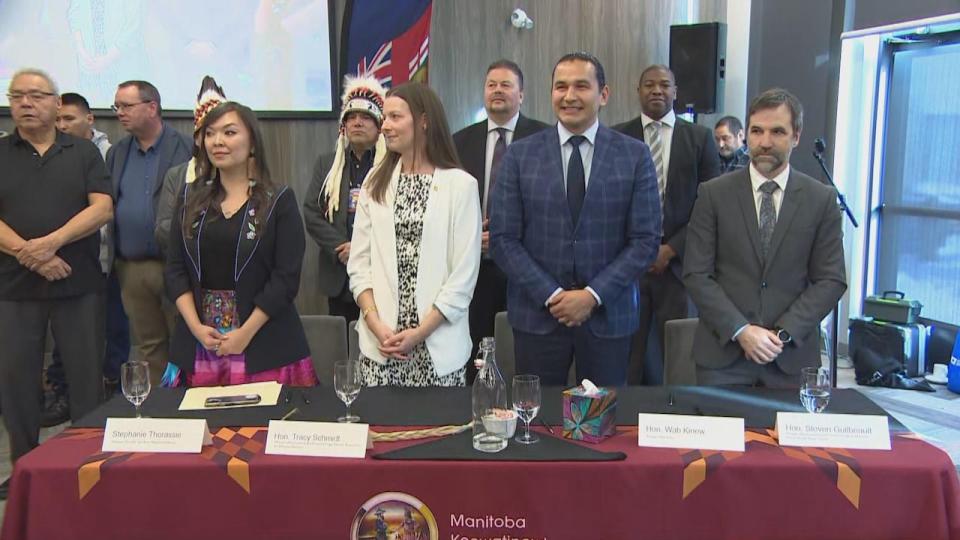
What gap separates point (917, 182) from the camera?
16.6 feet

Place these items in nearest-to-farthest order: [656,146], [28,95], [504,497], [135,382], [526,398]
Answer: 1. [504,497]
2. [526,398]
3. [135,382]
4. [28,95]
5. [656,146]

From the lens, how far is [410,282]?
2270 mm

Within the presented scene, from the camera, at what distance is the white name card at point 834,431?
1.64m

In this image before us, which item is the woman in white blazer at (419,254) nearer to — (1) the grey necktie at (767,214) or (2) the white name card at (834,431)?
(1) the grey necktie at (767,214)

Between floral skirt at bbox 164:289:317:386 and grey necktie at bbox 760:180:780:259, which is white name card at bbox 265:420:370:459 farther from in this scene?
grey necktie at bbox 760:180:780:259

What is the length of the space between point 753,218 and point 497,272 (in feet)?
4.36

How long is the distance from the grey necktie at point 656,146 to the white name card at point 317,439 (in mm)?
2183

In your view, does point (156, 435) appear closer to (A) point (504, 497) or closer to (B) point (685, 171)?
(A) point (504, 497)

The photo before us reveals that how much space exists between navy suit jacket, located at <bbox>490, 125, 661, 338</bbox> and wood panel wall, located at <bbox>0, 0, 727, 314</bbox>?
2436 mm

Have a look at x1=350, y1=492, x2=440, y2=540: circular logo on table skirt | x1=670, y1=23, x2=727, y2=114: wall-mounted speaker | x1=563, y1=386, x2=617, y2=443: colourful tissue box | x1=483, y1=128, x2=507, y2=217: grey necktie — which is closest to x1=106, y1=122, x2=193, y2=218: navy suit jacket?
x1=483, y1=128, x2=507, y2=217: grey necktie

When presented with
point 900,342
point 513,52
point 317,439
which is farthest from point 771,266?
point 513,52

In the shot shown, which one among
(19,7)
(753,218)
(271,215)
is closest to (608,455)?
(753,218)

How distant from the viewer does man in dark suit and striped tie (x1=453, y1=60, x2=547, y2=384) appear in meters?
3.25

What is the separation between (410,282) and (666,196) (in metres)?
1.56
